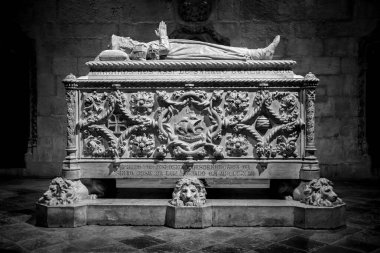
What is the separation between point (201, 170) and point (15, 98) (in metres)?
4.03

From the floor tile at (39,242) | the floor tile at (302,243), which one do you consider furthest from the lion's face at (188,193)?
the floor tile at (39,242)

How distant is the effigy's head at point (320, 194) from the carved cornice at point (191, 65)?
117 cm

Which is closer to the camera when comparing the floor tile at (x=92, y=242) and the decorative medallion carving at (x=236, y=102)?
the floor tile at (x=92, y=242)

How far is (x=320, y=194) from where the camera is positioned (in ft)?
9.98

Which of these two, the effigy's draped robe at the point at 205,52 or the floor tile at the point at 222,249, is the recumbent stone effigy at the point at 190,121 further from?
the floor tile at the point at 222,249

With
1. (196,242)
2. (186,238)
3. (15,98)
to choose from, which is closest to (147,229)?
(186,238)

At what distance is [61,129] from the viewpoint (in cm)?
576

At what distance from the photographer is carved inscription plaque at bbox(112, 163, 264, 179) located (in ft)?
11.1

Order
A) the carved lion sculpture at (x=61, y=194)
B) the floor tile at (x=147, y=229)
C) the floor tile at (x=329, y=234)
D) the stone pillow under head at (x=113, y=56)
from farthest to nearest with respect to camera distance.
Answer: the stone pillow under head at (x=113, y=56) < the carved lion sculpture at (x=61, y=194) < the floor tile at (x=147, y=229) < the floor tile at (x=329, y=234)

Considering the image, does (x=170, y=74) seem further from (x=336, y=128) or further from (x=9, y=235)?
(x=336, y=128)

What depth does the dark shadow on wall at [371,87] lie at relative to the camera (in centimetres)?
554

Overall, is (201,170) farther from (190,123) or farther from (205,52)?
(205,52)

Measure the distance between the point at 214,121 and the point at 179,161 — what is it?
1.69 ft

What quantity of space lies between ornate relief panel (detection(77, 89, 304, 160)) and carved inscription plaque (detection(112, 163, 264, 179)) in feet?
0.29
